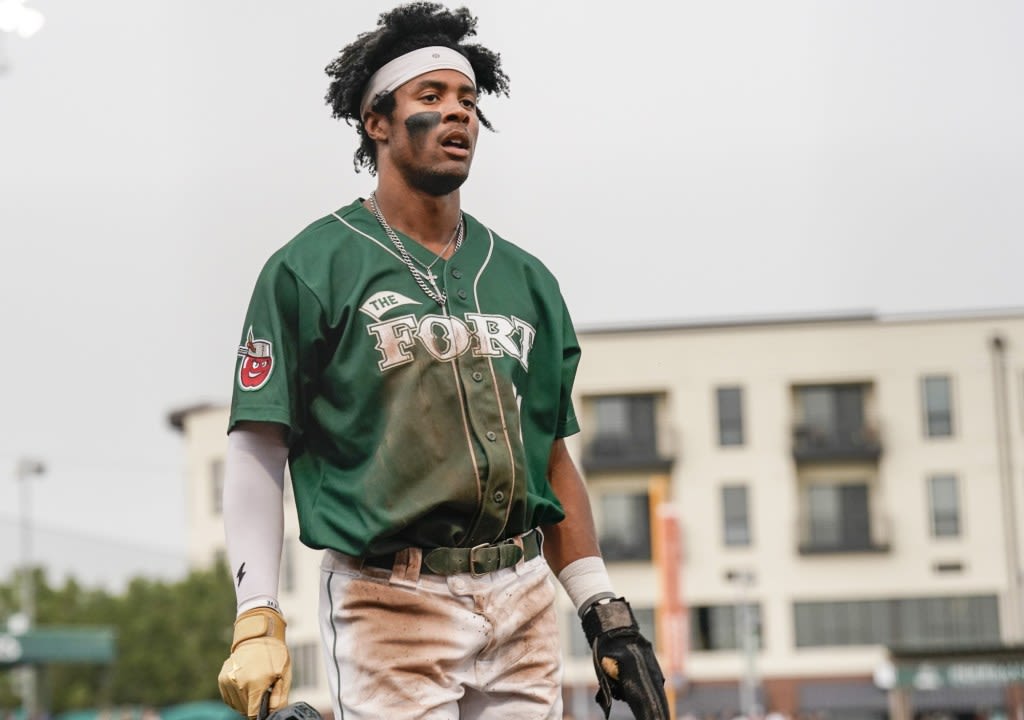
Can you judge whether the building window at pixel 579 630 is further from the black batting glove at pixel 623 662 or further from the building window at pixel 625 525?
the black batting glove at pixel 623 662

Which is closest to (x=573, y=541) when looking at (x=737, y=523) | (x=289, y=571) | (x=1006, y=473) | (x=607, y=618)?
(x=607, y=618)

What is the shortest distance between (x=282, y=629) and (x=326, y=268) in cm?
77

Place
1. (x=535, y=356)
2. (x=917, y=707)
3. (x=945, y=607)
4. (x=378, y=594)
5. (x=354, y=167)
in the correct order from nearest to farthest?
(x=378, y=594), (x=535, y=356), (x=354, y=167), (x=917, y=707), (x=945, y=607)

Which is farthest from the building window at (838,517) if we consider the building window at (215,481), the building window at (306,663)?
the building window at (215,481)

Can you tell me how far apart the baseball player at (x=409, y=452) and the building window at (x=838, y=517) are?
62199 mm

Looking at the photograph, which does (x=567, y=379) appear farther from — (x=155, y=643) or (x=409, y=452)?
(x=155, y=643)

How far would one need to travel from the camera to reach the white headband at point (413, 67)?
4461mm

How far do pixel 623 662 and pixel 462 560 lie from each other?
0.47m

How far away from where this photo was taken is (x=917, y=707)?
191 feet

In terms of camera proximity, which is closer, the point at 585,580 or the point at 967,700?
the point at 585,580

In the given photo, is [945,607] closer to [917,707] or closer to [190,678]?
[917,707]

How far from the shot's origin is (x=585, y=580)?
15.1 feet

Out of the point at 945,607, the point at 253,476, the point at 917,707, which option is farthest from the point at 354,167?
the point at 945,607

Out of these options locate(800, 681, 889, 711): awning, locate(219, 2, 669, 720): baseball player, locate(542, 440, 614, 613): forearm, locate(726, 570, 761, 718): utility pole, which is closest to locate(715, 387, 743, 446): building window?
locate(726, 570, 761, 718): utility pole
